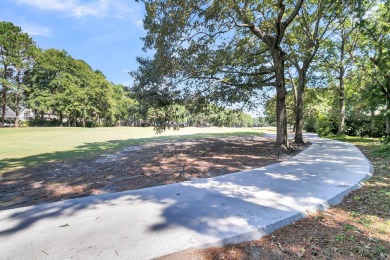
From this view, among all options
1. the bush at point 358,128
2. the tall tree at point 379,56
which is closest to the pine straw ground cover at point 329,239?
the tall tree at point 379,56

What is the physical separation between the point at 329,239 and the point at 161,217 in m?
2.25

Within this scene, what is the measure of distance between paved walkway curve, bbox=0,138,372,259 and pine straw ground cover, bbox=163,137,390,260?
0.14 meters

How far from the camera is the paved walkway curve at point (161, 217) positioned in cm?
271

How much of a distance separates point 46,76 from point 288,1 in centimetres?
4644

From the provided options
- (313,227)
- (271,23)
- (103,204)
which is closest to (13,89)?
(271,23)

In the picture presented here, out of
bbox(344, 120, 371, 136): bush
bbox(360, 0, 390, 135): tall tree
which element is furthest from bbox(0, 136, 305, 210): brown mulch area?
bbox(344, 120, 371, 136): bush

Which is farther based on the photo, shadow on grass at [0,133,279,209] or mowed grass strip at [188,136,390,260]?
shadow on grass at [0,133,279,209]

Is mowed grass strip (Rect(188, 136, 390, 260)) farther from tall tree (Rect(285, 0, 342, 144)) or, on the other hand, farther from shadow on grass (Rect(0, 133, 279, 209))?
tall tree (Rect(285, 0, 342, 144))

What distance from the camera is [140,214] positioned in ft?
11.8

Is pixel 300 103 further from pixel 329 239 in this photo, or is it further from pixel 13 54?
pixel 13 54

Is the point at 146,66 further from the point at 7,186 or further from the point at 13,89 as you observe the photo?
the point at 13,89

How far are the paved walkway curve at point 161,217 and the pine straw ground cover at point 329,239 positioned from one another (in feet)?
0.45

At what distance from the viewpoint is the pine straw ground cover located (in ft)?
8.68

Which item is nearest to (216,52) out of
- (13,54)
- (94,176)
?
(94,176)
